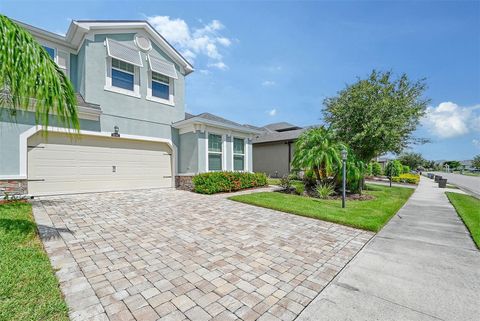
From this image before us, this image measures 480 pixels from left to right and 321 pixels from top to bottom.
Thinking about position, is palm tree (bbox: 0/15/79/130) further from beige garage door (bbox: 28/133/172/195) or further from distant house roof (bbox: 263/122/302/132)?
distant house roof (bbox: 263/122/302/132)

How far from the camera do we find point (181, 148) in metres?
12.2

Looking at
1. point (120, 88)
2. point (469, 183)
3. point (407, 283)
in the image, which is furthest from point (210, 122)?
point (469, 183)

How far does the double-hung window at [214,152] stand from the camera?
1184 centimetres

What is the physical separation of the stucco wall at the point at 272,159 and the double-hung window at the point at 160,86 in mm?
11749

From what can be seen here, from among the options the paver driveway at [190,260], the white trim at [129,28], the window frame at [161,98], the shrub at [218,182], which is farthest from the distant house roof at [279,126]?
the paver driveway at [190,260]

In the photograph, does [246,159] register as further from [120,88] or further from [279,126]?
[279,126]

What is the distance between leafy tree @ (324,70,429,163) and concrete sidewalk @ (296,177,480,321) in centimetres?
682

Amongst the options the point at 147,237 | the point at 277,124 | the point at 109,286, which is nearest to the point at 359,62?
the point at 147,237

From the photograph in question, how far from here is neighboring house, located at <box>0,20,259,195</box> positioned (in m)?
8.16

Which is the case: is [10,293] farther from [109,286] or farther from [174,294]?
[174,294]

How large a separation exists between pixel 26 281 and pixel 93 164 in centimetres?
794

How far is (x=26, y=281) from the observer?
8.90 feet

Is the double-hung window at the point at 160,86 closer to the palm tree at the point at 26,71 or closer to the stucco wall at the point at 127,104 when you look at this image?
the stucco wall at the point at 127,104

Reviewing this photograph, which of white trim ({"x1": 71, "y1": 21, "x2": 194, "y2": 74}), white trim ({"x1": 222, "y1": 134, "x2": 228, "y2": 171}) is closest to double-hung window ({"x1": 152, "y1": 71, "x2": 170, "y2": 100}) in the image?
white trim ({"x1": 71, "y1": 21, "x2": 194, "y2": 74})
